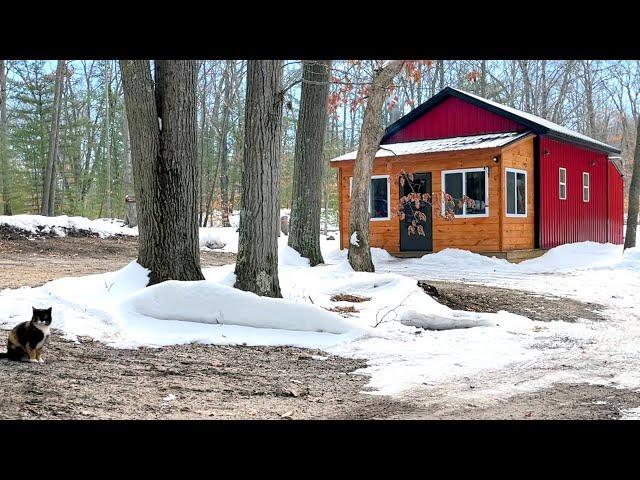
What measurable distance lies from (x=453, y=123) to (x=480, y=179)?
2.77 metres

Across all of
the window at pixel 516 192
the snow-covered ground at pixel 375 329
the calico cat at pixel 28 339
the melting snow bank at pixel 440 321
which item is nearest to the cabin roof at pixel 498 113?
the window at pixel 516 192

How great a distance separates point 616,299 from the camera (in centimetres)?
1008

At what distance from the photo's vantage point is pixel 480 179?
15969mm

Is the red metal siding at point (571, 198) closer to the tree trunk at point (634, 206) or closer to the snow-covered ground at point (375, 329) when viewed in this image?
the tree trunk at point (634, 206)

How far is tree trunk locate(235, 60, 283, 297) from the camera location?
297 inches

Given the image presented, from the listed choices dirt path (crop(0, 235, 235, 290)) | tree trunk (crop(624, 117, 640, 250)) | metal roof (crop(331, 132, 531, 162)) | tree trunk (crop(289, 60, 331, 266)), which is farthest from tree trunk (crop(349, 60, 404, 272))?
tree trunk (crop(624, 117, 640, 250))

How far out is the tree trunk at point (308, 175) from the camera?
42.4ft

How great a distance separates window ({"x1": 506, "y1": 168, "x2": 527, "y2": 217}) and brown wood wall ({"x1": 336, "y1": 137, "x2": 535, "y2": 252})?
0.62 feet

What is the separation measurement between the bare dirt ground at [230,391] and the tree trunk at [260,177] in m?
1.75

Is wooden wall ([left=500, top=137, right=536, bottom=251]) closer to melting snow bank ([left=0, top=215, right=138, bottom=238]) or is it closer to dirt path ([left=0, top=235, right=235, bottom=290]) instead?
dirt path ([left=0, top=235, right=235, bottom=290])

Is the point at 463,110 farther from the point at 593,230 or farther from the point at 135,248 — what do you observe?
the point at 135,248

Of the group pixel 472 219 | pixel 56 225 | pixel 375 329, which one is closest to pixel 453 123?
pixel 472 219
